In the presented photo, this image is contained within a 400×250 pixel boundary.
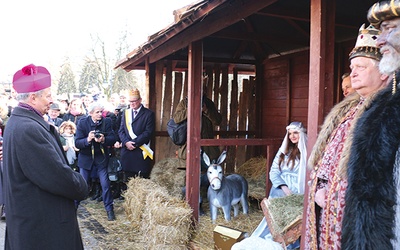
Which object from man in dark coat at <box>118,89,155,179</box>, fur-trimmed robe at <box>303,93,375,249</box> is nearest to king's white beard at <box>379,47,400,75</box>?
fur-trimmed robe at <box>303,93,375,249</box>

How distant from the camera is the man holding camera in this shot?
5790mm

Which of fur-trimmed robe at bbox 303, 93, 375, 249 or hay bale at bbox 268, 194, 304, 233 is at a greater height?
fur-trimmed robe at bbox 303, 93, 375, 249

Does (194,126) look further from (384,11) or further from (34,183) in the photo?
(384,11)

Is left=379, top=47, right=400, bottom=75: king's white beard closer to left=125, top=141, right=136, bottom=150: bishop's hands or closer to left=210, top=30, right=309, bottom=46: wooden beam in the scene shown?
left=210, top=30, right=309, bottom=46: wooden beam

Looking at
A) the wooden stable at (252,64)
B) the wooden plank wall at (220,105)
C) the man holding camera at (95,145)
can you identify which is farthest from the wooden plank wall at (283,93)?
the man holding camera at (95,145)

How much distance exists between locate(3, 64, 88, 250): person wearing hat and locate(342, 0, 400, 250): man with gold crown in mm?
1937

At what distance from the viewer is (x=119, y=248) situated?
4.98 meters

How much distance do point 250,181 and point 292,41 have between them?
247cm

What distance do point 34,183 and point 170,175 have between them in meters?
3.88

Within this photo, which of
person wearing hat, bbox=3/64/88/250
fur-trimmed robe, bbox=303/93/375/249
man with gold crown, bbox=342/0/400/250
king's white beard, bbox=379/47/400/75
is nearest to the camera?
man with gold crown, bbox=342/0/400/250

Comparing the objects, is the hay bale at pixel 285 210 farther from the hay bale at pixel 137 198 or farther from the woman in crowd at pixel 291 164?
the hay bale at pixel 137 198

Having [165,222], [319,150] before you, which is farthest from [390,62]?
[165,222]

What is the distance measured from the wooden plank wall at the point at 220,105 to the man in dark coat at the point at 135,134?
76cm

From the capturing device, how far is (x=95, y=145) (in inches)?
232
